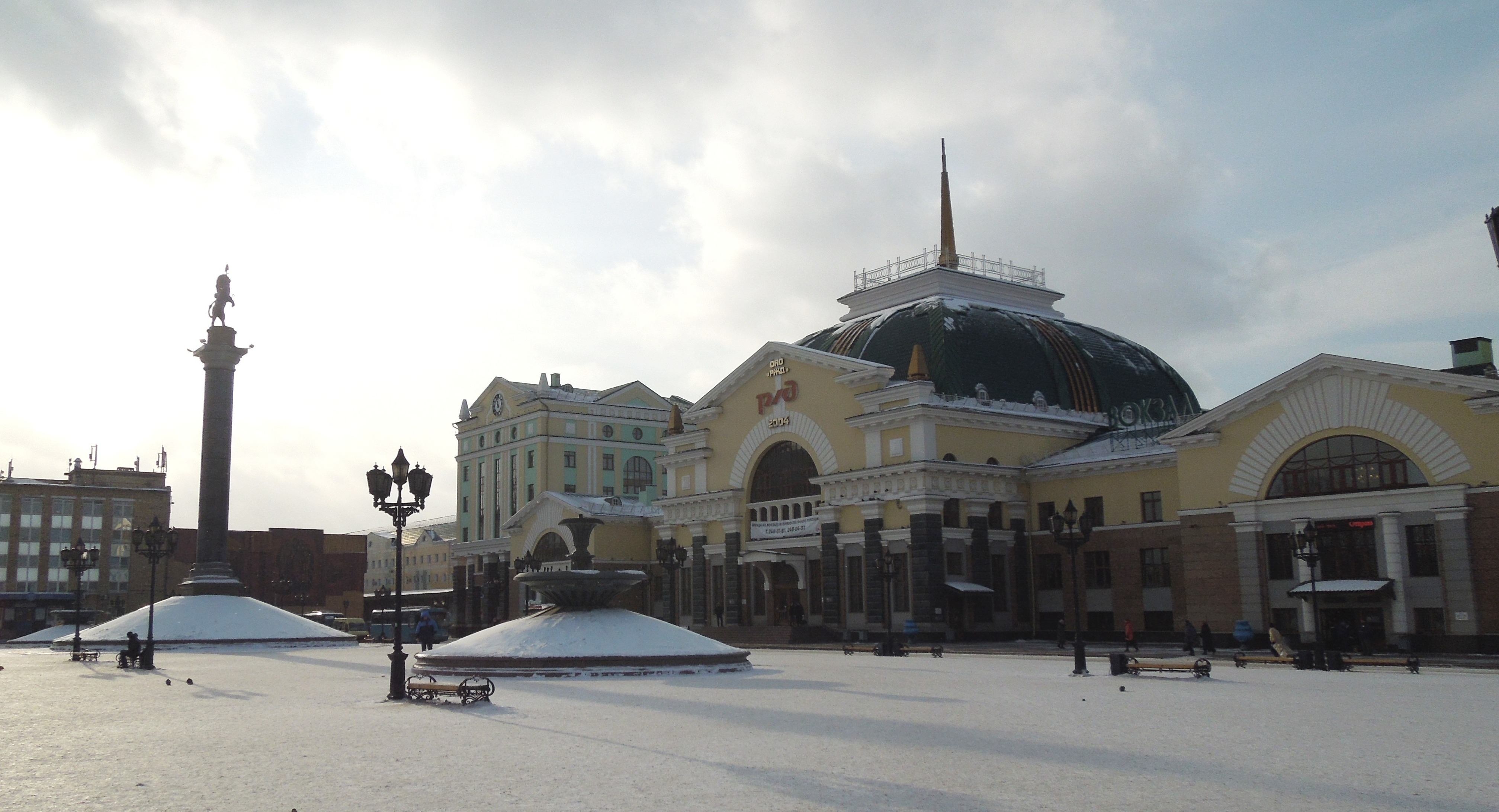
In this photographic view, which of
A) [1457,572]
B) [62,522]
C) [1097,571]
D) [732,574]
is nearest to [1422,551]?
[1457,572]

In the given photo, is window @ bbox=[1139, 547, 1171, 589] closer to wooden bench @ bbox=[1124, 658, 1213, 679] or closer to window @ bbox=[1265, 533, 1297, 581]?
window @ bbox=[1265, 533, 1297, 581]

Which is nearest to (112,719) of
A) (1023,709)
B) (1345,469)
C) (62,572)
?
(1023,709)

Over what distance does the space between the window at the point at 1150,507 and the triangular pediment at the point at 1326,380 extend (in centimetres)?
463

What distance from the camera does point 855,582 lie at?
5316 centimetres

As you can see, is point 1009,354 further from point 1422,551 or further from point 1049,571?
point 1422,551

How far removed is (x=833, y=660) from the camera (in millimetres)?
35656

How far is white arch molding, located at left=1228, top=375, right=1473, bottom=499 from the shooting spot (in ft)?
123

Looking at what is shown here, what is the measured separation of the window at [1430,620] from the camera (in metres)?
37.0

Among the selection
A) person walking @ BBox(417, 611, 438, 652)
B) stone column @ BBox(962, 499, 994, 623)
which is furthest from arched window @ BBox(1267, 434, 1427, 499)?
person walking @ BBox(417, 611, 438, 652)

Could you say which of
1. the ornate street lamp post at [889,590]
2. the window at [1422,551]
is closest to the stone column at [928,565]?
the ornate street lamp post at [889,590]

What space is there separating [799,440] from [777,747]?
4281 cm

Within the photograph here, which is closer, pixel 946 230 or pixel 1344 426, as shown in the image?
pixel 1344 426

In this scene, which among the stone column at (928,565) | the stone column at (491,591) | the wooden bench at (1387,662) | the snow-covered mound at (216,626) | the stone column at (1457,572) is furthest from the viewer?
the stone column at (491,591)

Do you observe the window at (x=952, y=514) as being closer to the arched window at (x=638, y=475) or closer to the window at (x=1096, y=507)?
the window at (x=1096, y=507)
